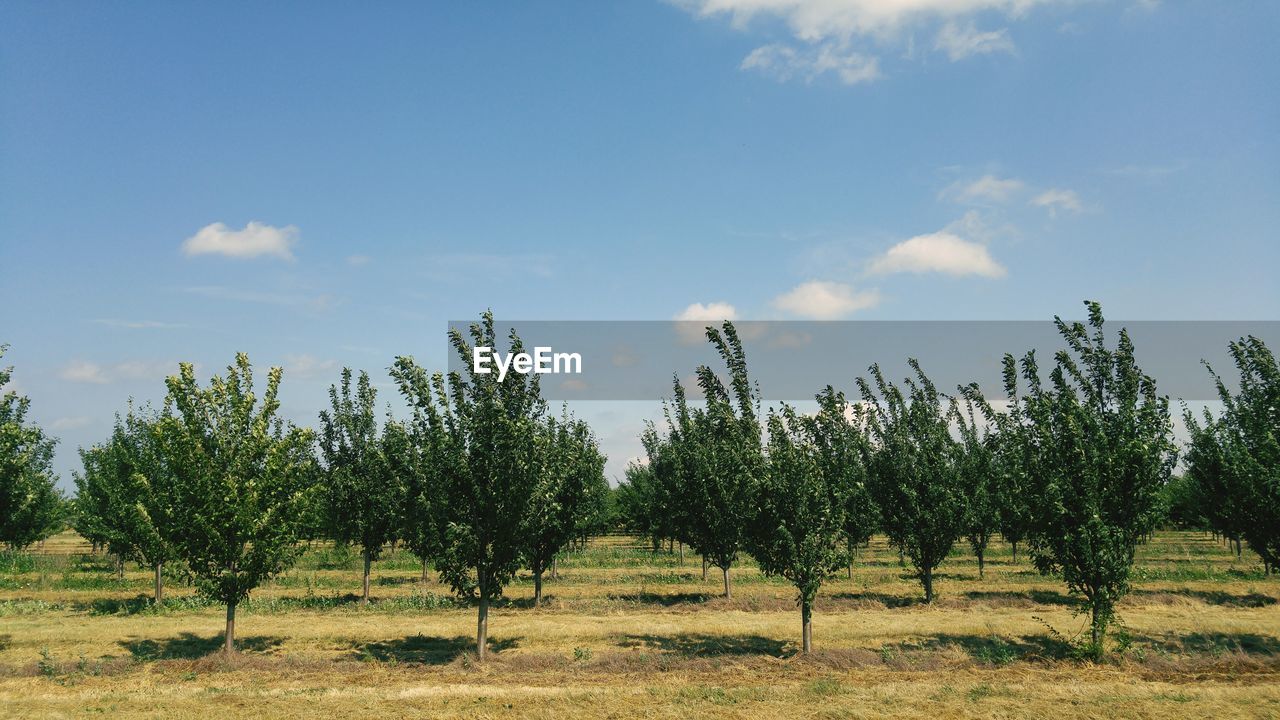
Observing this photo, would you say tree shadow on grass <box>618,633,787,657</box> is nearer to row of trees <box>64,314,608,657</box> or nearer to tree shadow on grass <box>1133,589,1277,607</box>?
row of trees <box>64,314,608,657</box>

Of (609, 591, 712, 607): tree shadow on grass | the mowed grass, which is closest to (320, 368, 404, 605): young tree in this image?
the mowed grass

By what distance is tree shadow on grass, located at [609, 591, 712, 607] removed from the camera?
1259 inches

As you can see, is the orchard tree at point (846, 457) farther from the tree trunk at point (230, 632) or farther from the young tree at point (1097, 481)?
the tree trunk at point (230, 632)

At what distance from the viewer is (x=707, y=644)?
2302cm

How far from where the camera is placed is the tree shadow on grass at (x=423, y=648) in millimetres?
21141

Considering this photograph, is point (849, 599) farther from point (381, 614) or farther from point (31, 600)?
point (31, 600)

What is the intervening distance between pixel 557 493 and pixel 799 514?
730cm

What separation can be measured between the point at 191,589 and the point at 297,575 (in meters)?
5.59

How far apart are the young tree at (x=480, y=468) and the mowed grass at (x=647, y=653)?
2.64 metres

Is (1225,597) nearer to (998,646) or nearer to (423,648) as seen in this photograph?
(998,646)

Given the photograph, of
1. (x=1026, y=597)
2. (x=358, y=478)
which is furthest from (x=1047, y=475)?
(x=358, y=478)

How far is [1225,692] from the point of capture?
1658cm

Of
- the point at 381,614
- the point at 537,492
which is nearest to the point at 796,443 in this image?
the point at 537,492

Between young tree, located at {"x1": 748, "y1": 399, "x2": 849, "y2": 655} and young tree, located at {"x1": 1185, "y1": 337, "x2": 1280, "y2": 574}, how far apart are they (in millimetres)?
19059
